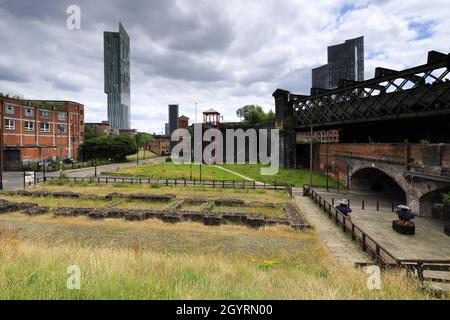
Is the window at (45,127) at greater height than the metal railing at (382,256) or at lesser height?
greater

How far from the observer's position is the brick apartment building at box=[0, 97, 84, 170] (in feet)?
155

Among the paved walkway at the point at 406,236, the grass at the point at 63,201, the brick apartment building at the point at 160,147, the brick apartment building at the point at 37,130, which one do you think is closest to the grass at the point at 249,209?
the paved walkway at the point at 406,236

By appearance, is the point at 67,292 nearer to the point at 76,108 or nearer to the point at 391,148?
the point at 391,148

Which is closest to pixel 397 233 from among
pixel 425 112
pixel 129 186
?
pixel 425 112

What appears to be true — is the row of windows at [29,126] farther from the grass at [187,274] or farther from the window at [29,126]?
the grass at [187,274]

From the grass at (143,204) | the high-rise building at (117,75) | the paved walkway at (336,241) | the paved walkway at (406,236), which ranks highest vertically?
the high-rise building at (117,75)

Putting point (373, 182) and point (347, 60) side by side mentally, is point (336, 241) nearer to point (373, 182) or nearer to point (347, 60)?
point (373, 182)

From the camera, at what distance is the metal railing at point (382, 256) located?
782 cm

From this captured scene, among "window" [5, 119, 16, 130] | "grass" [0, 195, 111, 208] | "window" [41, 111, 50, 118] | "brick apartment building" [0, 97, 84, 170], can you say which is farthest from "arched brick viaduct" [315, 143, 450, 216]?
"window" [41, 111, 50, 118]

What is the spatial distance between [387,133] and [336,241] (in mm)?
34765

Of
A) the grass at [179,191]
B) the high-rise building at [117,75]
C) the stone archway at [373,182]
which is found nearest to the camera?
the grass at [179,191]

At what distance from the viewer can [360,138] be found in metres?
45.3
